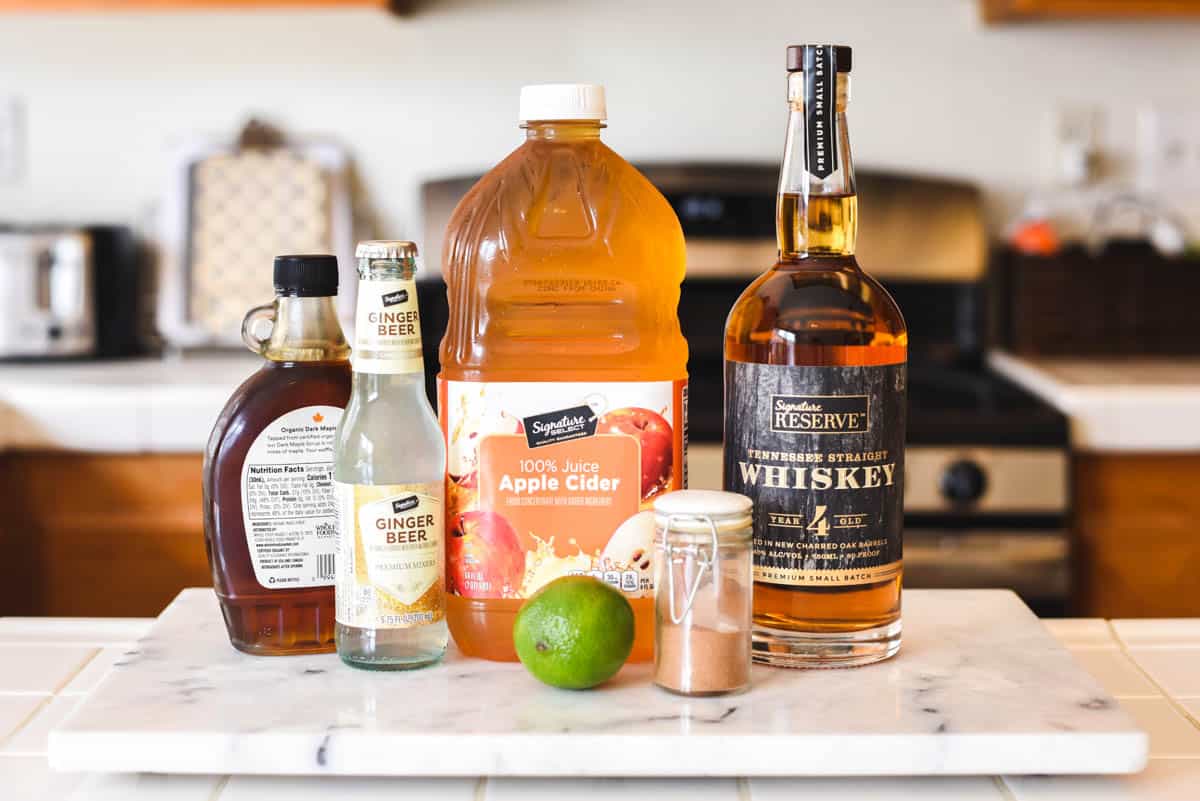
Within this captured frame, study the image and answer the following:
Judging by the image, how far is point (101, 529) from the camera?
2.12 metres

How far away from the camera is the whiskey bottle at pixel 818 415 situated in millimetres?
849

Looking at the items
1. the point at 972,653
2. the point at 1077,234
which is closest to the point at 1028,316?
the point at 1077,234

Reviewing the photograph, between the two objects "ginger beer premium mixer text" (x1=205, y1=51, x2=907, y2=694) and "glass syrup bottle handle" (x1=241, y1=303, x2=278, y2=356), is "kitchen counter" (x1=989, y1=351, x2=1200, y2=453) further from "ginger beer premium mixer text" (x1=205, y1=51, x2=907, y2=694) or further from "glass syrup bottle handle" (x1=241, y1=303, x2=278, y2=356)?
"glass syrup bottle handle" (x1=241, y1=303, x2=278, y2=356)

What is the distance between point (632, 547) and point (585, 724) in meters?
0.15

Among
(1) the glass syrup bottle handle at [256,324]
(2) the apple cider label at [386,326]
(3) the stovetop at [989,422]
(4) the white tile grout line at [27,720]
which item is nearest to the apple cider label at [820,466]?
(2) the apple cider label at [386,326]

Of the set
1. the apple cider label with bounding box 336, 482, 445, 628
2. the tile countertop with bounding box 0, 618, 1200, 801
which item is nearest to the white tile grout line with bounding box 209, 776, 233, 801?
the tile countertop with bounding box 0, 618, 1200, 801

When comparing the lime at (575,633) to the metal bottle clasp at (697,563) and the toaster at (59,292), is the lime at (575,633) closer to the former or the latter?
the metal bottle clasp at (697,563)

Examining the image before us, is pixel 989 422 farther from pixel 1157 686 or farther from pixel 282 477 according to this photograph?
pixel 282 477

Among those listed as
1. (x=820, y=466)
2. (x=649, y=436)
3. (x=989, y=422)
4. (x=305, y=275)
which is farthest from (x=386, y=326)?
(x=989, y=422)

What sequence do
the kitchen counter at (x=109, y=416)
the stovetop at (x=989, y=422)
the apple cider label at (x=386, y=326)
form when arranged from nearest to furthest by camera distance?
1. the apple cider label at (x=386, y=326)
2. the stovetop at (x=989, y=422)
3. the kitchen counter at (x=109, y=416)

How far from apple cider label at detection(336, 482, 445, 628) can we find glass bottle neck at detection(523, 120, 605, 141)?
0.26 metres

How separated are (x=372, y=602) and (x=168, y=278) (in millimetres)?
1957

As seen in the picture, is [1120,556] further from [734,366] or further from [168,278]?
[168,278]

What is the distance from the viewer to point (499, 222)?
0.92 metres
